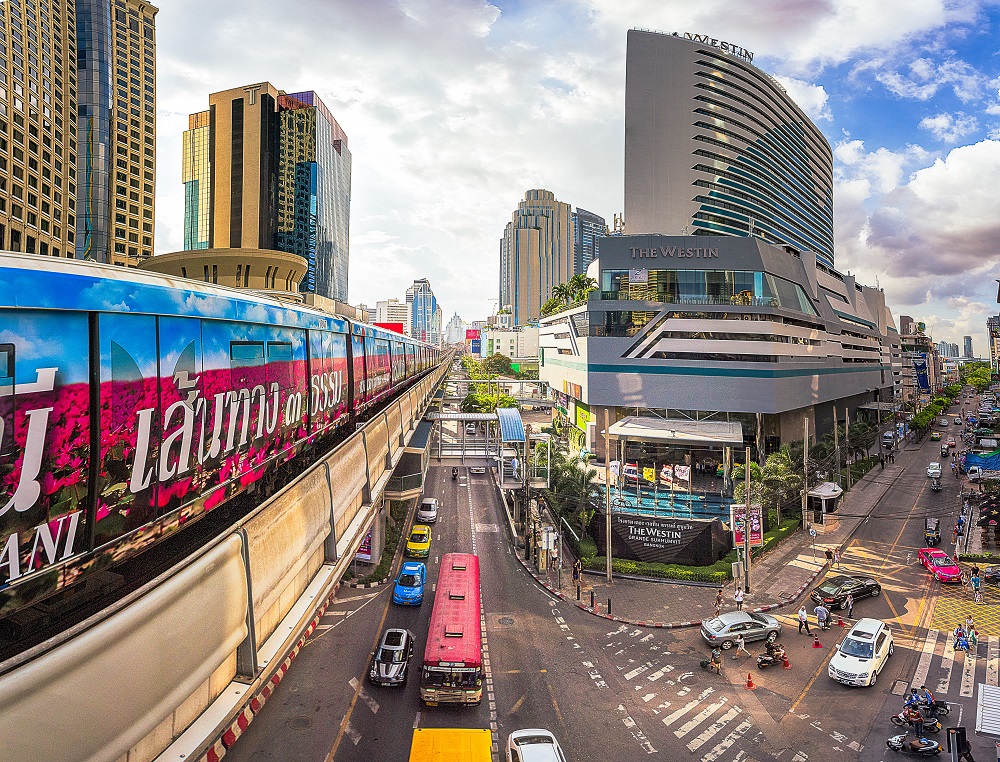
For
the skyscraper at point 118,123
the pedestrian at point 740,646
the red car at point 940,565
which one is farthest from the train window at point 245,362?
the skyscraper at point 118,123

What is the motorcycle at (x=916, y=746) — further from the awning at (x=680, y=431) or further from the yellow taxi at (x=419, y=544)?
the awning at (x=680, y=431)

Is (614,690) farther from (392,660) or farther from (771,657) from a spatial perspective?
(392,660)

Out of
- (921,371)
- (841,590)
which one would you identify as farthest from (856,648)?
(921,371)

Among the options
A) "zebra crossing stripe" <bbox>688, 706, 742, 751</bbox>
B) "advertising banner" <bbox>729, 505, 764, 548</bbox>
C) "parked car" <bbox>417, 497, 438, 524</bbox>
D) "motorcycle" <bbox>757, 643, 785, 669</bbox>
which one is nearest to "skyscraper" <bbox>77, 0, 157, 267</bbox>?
"parked car" <bbox>417, 497, 438, 524</bbox>

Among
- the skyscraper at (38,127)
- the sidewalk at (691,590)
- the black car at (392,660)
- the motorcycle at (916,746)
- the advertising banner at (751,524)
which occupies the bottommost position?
the sidewalk at (691,590)

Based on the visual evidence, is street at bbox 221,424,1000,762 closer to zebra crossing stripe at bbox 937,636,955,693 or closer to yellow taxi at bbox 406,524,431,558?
zebra crossing stripe at bbox 937,636,955,693
